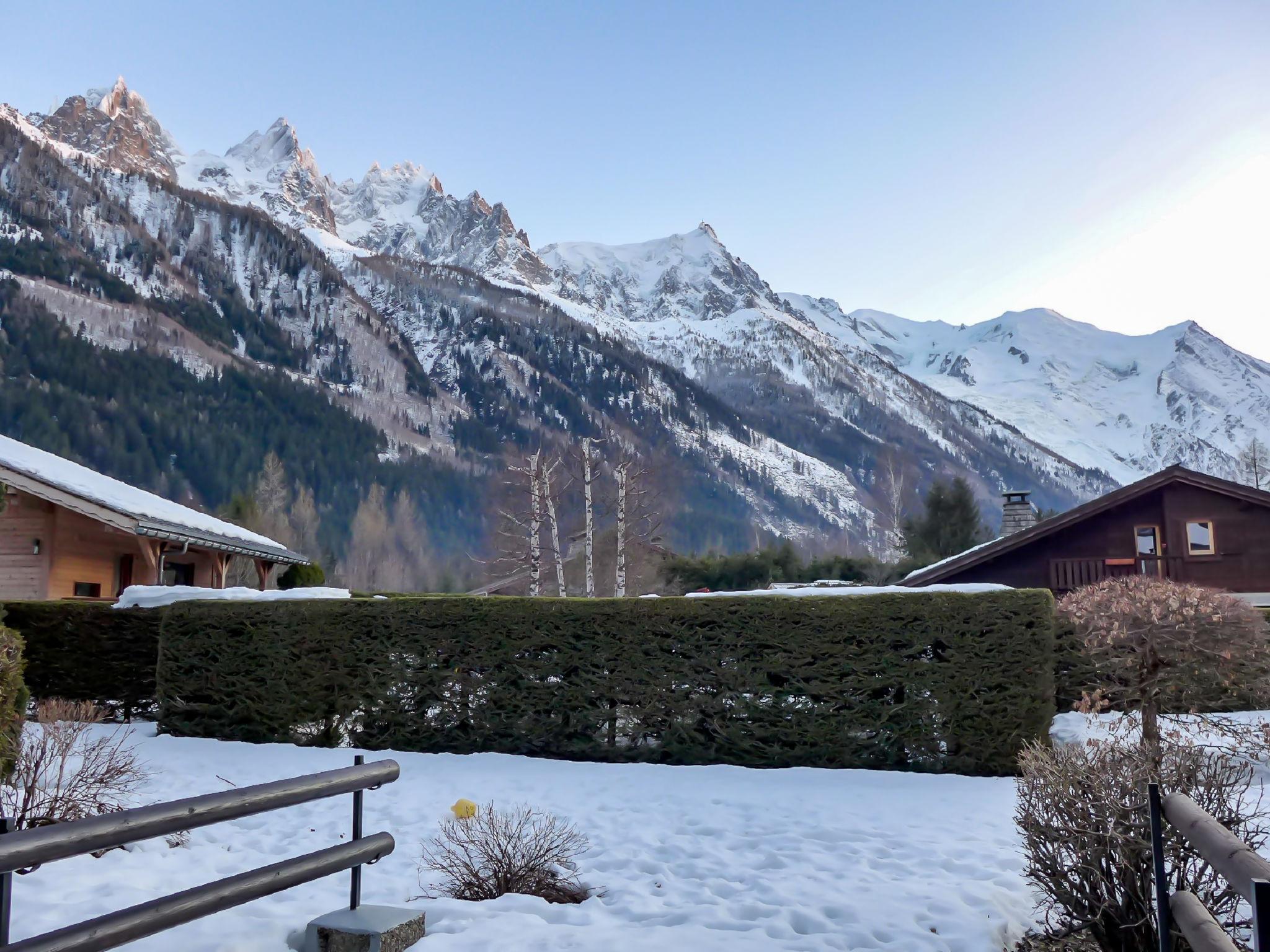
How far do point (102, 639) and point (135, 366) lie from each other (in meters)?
76.0

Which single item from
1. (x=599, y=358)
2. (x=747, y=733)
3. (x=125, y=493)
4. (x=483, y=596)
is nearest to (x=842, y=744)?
(x=747, y=733)

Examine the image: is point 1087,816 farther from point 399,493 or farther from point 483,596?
point 399,493

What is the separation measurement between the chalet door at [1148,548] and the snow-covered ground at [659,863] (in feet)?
54.0

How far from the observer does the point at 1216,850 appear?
7.21 feet

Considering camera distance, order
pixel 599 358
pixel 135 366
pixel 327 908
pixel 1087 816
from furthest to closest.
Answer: pixel 599 358
pixel 135 366
pixel 327 908
pixel 1087 816

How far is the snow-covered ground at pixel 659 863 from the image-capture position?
482cm

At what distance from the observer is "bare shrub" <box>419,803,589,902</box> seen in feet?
18.5

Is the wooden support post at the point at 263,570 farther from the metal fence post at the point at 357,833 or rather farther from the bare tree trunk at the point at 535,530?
the metal fence post at the point at 357,833

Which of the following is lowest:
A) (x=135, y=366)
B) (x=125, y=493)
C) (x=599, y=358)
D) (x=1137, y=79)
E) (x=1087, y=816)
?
(x=1087, y=816)

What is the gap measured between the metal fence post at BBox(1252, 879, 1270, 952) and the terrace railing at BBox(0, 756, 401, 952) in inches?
119

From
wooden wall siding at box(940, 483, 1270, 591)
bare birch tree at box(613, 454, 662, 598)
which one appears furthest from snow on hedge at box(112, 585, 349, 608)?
wooden wall siding at box(940, 483, 1270, 591)

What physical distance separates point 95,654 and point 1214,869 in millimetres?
14427

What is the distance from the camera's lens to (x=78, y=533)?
20.3m

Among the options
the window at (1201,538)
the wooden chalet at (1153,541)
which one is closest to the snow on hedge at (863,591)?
the wooden chalet at (1153,541)
